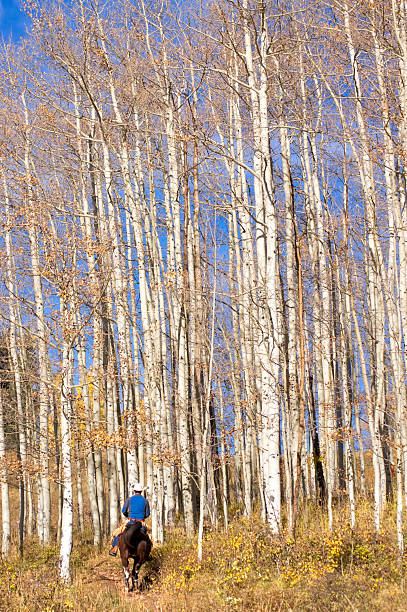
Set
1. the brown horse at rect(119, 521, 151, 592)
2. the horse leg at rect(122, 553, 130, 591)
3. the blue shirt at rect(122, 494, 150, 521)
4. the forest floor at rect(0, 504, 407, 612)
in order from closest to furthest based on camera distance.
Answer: the forest floor at rect(0, 504, 407, 612), the horse leg at rect(122, 553, 130, 591), the brown horse at rect(119, 521, 151, 592), the blue shirt at rect(122, 494, 150, 521)

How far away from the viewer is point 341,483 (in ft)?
58.2

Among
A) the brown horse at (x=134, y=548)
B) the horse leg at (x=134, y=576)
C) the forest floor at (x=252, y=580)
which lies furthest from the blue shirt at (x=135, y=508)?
the forest floor at (x=252, y=580)

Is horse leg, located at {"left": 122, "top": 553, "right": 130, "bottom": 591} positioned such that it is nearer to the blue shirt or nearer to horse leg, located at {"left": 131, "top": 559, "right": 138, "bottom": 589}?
horse leg, located at {"left": 131, "top": 559, "right": 138, "bottom": 589}

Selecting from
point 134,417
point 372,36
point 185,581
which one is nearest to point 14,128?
point 134,417

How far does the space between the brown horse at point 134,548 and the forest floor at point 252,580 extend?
0.34 metres

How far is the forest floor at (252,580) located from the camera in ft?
25.7

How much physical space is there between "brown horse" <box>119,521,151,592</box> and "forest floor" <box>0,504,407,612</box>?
13.2 inches

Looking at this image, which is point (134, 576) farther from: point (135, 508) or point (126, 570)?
point (135, 508)

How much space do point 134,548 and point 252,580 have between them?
2.31 m

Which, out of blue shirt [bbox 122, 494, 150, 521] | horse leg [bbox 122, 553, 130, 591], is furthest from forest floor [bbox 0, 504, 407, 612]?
blue shirt [bbox 122, 494, 150, 521]

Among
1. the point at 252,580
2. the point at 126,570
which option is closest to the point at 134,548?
the point at 126,570

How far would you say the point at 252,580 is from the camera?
29.0 feet

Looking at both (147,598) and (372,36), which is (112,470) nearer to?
(147,598)

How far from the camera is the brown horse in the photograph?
10.1 meters
